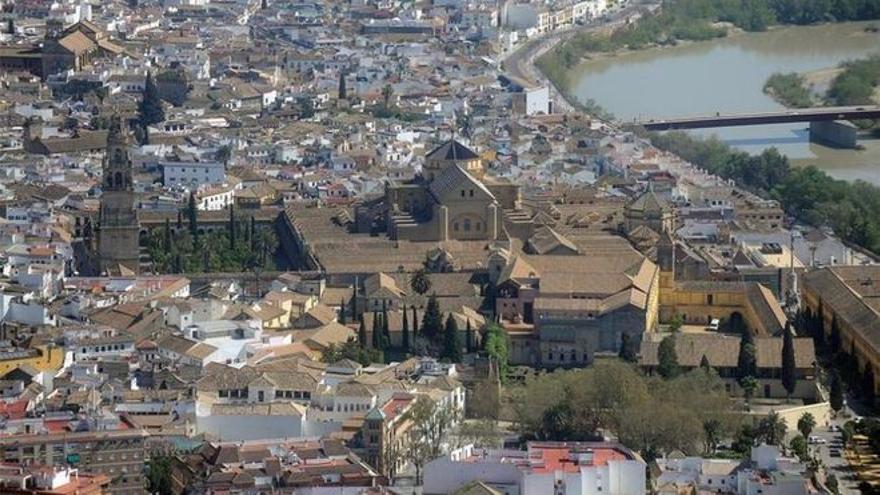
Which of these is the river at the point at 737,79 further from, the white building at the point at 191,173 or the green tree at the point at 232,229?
the green tree at the point at 232,229

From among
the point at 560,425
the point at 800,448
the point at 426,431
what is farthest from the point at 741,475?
the point at 426,431

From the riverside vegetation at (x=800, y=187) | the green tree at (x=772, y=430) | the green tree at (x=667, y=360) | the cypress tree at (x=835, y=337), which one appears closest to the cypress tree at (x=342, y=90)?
the riverside vegetation at (x=800, y=187)

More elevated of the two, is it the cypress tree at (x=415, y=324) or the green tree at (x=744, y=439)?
the cypress tree at (x=415, y=324)

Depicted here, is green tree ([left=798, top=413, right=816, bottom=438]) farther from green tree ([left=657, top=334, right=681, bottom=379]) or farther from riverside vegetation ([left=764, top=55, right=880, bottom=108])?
riverside vegetation ([left=764, top=55, right=880, bottom=108])

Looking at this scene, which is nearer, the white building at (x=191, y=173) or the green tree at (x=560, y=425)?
the green tree at (x=560, y=425)

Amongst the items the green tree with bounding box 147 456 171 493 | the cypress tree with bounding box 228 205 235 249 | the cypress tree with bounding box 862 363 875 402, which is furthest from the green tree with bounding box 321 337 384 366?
the cypress tree with bounding box 228 205 235 249

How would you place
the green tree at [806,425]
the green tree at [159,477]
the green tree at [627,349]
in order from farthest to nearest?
the green tree at [627,349], the green tree at [806,425], the green tree at [159,477]
